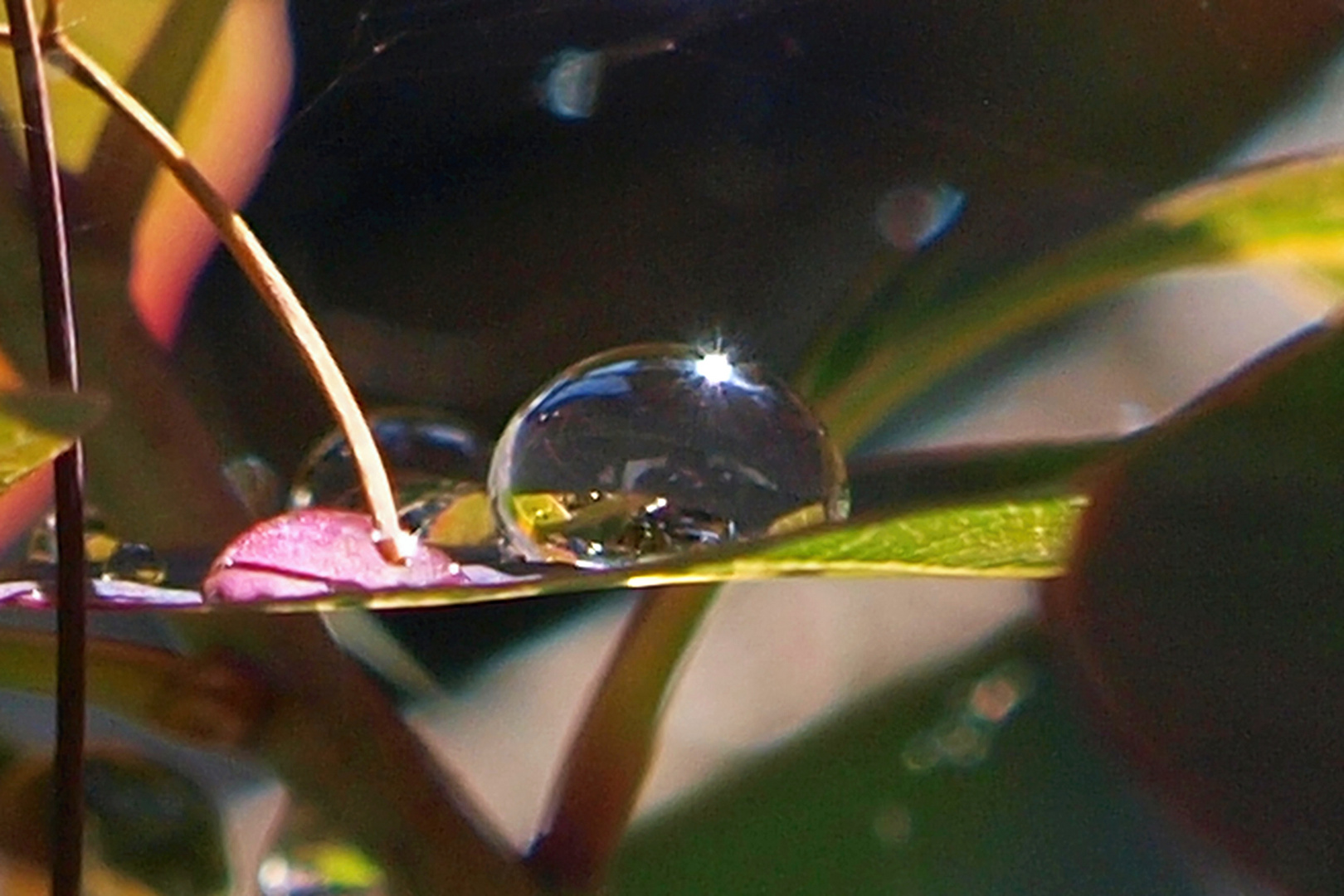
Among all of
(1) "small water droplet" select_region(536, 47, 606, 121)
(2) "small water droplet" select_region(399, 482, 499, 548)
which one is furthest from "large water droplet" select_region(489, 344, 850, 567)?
(1) "small water droplet" select_region(536, 47, 606, 121)

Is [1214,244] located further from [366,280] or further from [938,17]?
[366,280]

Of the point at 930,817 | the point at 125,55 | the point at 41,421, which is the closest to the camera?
the point at 41,421

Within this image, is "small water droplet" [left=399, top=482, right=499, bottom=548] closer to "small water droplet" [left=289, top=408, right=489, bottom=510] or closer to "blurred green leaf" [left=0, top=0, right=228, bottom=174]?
"small water droplet" [left=289, top=408, right=489, bottom=510]

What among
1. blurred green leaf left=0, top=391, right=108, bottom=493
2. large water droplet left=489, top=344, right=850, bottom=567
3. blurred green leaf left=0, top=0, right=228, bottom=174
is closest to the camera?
blurred green leaf left=0, top=391, right=108, bottom=493

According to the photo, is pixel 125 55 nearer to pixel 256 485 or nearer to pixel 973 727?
pixel 256 485

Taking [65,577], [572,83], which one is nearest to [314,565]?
[65,577]

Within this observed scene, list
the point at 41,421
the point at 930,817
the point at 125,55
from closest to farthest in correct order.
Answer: the point at 41,421 < the point at 930,817 < the point at 125,55

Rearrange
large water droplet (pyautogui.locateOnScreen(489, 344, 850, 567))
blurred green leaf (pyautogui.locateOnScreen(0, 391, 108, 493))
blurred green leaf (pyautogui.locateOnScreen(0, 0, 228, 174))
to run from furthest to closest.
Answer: blurred green leaf (pyautogui.locateOnScreen(0, 0, 228, 174)) < large water droplet (pyautogui.locateOnScreen(489, 344, 850, 567)) < blurred green leaf (pyautogui.locateOnScreen(0, 391, 108, 493))
